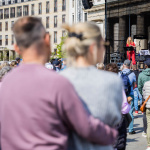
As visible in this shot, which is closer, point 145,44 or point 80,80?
point 80,80

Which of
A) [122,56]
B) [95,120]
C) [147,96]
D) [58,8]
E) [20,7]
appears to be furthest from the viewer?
[20,7]

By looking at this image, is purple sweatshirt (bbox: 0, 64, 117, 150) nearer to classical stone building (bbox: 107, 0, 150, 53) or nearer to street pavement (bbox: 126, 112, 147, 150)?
street pavement (bbox: 126, 112, 147, 150)

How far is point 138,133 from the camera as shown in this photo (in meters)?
9.78

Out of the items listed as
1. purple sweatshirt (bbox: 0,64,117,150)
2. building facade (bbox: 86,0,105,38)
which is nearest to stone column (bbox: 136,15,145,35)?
building facade (bbox: 86,0,105,38)

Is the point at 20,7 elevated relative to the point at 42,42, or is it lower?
elevated

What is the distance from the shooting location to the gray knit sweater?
2.43 m

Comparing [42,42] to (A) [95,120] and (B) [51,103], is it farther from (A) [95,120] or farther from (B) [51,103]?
(A) [95,120]

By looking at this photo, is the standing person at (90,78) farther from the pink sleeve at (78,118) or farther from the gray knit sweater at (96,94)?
the pink sleeve at (78,118)

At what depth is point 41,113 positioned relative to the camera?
2209 mm

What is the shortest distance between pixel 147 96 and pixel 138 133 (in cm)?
269

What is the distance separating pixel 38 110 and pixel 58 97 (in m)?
0.14

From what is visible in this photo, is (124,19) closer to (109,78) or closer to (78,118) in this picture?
(109,78)

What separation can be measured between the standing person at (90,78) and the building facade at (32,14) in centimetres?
6233

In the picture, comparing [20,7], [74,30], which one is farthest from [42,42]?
[20,7]
